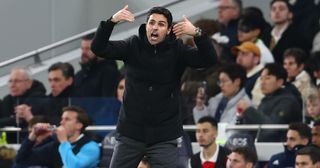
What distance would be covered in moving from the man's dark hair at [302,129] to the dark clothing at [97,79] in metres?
2.98

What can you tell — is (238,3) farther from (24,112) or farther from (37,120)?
(37,120)

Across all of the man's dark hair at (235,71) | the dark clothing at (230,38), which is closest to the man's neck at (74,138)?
the man's dark hair at (235,71)

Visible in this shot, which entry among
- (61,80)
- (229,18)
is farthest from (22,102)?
(229,18)

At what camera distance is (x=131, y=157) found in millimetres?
10734

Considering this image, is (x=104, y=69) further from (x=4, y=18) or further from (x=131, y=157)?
(x=131, y=157)

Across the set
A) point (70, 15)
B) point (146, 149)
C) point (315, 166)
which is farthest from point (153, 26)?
point (70, 15)

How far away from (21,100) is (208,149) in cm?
278

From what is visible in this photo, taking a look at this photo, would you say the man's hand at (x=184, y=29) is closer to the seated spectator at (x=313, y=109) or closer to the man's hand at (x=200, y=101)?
the seated spectator at (x=313, y=109)

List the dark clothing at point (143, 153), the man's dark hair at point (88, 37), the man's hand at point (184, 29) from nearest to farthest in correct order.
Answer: the man's hand at point (184, 29), the dark clothing at point (143, 153), the man's dark hair at point (88, 37)

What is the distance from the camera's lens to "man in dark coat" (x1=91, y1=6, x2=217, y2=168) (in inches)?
417

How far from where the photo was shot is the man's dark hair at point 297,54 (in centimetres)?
1542

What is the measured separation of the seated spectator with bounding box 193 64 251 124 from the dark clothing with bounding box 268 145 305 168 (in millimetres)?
1084

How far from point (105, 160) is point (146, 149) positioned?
3.21 meters

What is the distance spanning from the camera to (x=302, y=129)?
13484mm
